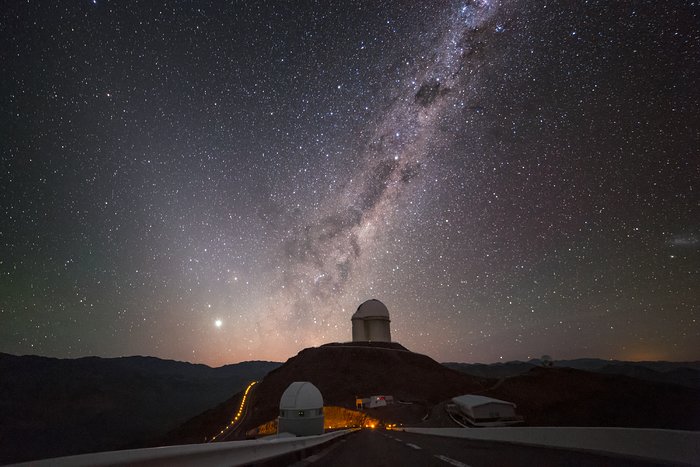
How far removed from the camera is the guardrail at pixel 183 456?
2.30m

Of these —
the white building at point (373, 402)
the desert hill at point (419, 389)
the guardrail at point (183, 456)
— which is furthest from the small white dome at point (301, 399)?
the white building at point (373, 402)

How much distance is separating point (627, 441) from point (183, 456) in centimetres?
785

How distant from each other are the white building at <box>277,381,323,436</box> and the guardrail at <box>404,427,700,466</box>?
2274 cm

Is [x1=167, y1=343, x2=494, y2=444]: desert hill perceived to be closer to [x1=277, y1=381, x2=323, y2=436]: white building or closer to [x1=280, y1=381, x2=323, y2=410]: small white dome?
[x1=280, y1=381, x2=323, y2=410]: small white dome

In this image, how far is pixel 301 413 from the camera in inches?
1223

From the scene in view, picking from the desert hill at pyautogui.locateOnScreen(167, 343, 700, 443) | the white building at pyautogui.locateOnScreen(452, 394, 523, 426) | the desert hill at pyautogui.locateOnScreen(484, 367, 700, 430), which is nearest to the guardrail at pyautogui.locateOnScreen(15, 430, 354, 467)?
the white building at pyautogui.locateOnScreen(452, 394, 523, 426)

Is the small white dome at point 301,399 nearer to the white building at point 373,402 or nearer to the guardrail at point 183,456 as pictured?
the guardrail at point 183,456

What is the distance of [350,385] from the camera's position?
294ft

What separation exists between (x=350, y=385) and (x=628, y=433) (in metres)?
89.4

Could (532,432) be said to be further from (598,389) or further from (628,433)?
(598,389)

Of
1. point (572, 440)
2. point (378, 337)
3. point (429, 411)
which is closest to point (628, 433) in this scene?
point (572, 440)

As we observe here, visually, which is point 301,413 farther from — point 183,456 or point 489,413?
point 489,413

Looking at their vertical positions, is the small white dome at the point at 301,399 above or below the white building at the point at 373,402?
above

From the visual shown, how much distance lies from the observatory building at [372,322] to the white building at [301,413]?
237ft
